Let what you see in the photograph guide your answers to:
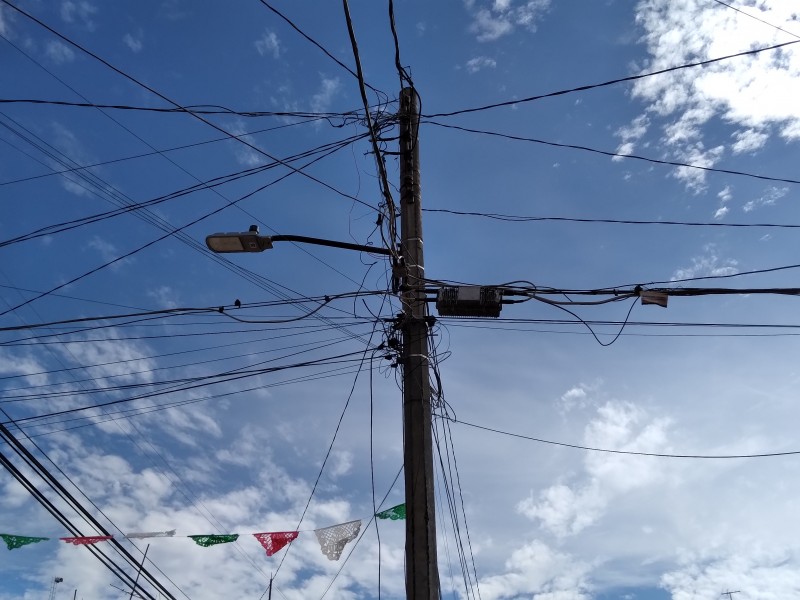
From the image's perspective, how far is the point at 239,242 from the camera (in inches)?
258

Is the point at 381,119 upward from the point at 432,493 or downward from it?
upward

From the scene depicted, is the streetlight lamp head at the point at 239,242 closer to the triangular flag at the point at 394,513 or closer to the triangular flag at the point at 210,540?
the triangular flag at the point at 394,513

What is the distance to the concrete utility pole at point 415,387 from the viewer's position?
5492mm

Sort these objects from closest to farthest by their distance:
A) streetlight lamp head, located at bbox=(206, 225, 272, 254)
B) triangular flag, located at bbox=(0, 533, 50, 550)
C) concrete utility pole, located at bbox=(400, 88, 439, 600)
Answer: concrete utility pole, located at bbox=(400, 88, 439, 600) < streetlight lamp head, located at bbox=(206, 225, 272, 254) < triangular flag, located at bbox=(0, 533, 50, 550)

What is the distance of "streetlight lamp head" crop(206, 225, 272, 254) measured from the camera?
6.47 meters

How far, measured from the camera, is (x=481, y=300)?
22.1ft

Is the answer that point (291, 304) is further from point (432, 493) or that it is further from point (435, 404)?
point (432, 493)

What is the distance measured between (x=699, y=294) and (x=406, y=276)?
2.93 meters

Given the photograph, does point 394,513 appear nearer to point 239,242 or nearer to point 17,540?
point 239,242

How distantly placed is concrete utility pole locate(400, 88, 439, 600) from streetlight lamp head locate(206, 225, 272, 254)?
59.8 inches

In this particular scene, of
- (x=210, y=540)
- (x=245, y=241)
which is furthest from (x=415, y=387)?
(x=210, y=540)

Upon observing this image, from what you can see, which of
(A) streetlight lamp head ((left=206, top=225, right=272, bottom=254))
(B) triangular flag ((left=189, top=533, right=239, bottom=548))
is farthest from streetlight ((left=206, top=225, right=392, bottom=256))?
(B) triangular flag ((left=189, top=533, right=239, bottom=548))

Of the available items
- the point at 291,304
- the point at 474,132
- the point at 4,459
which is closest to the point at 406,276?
the point at 291,304

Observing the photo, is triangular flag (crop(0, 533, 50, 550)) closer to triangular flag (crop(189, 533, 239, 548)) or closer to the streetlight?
triangular flag (crop(189, 533, 239, 548))
